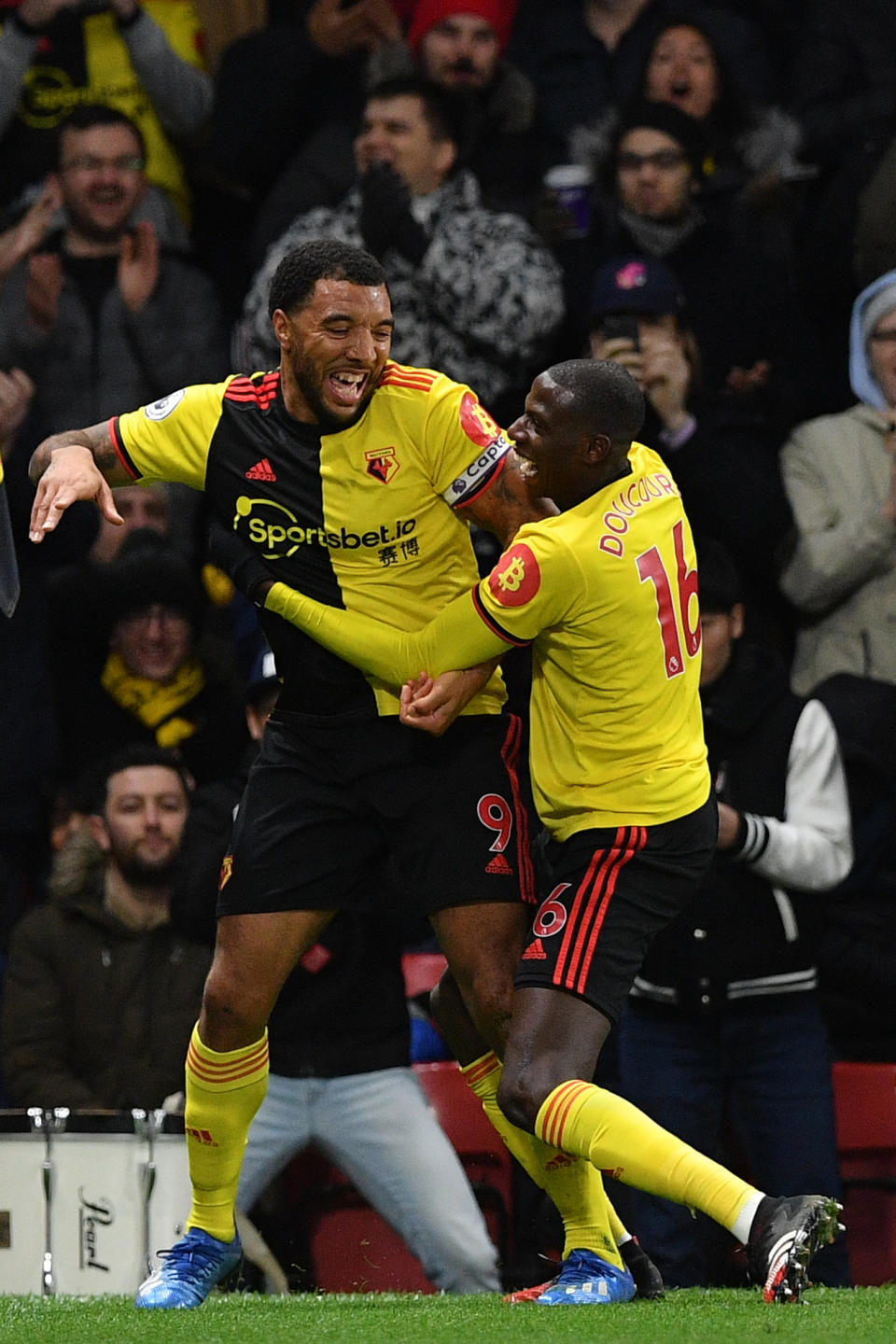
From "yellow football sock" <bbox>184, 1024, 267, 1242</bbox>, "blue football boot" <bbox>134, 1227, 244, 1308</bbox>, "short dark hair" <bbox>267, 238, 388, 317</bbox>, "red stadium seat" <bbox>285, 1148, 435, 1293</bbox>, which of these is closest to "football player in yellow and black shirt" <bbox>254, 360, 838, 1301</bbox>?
"short dark hair" <bbox>267, 238, 388, 317</bbox>

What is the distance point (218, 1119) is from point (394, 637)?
3.98 feet

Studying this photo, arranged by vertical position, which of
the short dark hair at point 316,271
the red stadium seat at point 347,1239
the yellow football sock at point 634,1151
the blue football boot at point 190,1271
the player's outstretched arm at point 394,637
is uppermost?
the short dark hair at point 316,271

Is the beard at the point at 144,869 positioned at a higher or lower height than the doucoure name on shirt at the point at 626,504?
lower

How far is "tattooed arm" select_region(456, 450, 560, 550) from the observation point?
5.01 meters

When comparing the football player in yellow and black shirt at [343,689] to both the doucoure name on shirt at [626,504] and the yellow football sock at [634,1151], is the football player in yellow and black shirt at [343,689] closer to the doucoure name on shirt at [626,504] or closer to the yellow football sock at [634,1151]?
the doucoure name on shirt at [626,504]

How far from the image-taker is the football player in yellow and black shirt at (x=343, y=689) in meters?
5.02

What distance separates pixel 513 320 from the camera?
792 cm

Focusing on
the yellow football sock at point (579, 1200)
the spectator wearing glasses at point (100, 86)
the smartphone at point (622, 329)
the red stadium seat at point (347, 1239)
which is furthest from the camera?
the spectator wearing glasses at point (100, 86)

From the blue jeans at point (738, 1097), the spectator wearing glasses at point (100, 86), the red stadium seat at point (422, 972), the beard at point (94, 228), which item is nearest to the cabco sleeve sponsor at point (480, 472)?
the blue jeans at point (738, 1097)

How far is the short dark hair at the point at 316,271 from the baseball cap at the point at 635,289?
2941 millimetres

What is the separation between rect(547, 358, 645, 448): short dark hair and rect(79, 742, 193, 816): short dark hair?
119 inches

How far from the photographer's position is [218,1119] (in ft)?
17.1

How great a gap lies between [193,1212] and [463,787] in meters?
1.23

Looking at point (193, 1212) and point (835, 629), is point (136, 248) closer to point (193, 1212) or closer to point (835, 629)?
point (835, 629)
